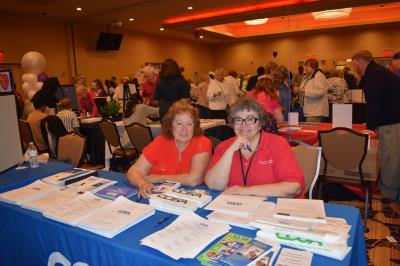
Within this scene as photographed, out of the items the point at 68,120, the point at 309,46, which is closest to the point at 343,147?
the point at 68,120

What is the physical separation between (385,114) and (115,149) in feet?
11.2

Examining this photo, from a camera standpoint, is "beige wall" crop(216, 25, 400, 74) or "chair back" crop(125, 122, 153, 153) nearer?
"chair back" crop(125, 122, 153, 153)

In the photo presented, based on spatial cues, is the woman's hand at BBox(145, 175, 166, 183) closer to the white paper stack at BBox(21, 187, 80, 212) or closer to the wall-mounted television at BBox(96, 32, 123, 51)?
the white paper stack at BBox(21, 187, 80, 212)

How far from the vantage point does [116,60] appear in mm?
11625

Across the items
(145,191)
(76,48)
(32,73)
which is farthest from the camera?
(76,48)

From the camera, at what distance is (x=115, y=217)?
1.42 meters

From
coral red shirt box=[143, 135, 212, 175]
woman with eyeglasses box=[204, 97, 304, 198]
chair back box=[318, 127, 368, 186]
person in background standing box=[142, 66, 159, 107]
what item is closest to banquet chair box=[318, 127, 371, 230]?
chair back box=[318, 127, 368, 186]

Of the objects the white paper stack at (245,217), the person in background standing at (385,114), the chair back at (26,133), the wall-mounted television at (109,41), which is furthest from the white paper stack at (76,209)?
the wall-mounted television at (109,41)

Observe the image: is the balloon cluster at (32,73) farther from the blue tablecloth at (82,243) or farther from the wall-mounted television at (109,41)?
the blue tablecloth at (82,243)

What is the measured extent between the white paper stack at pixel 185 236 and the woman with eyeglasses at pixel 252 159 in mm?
460

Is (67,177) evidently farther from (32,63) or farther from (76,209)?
(32,63)

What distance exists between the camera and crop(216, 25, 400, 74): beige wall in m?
11.9

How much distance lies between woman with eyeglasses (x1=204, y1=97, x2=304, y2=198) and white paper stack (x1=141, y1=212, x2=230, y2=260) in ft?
1.51

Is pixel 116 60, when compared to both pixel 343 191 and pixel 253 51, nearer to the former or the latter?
pixel 253 51
